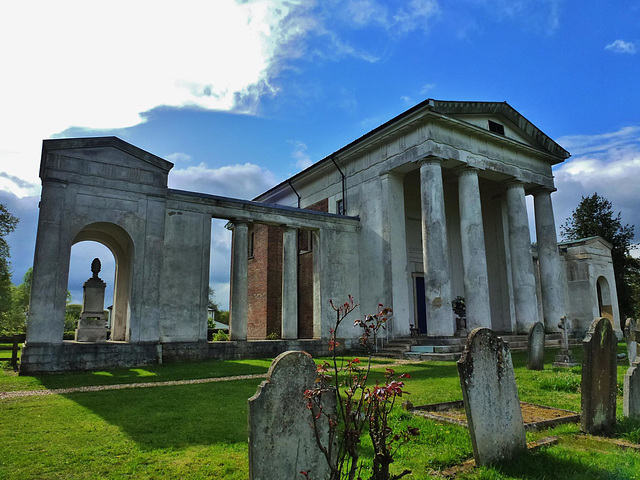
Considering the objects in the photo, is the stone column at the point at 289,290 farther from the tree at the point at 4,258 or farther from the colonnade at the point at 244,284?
the tree at the point at 4,258

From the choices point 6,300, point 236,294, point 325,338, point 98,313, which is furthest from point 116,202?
point 6,300

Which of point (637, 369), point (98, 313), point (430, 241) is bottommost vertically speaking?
point (637, 369)

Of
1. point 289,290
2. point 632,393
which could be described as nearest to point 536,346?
point 632,393

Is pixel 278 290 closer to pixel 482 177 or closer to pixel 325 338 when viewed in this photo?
pixel 325 338

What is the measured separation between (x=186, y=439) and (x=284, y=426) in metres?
2.70

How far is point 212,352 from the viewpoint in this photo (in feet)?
52.5

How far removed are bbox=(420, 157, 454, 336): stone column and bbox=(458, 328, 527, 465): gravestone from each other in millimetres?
12566

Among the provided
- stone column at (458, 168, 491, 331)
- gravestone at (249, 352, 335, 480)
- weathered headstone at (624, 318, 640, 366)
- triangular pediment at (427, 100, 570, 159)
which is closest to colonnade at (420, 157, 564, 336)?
stone column at (458, 168, 491, 331)

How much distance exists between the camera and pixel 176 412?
7207mm

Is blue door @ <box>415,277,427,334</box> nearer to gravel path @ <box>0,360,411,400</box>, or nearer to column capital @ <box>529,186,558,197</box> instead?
column capital @ <box>529,186,558,197</box>

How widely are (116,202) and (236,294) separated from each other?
5.66m

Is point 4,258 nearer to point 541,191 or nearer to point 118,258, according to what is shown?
point 118,258

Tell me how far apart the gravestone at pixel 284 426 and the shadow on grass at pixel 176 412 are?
2.23m

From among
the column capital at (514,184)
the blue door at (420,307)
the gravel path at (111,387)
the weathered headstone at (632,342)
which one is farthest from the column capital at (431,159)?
the gravel path at (111,387)
